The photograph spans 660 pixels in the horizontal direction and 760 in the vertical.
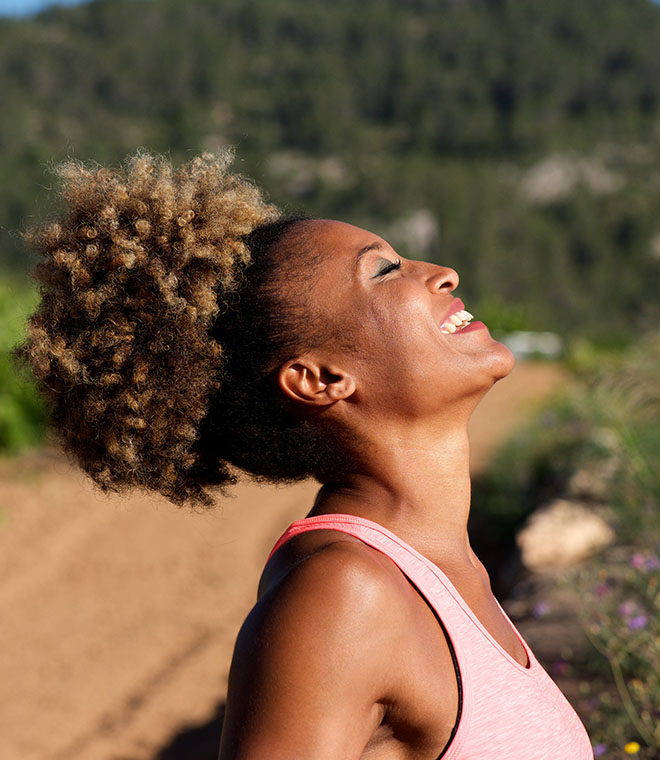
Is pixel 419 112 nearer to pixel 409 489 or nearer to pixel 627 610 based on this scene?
pixel 627 610

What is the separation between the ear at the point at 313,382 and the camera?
1.47 meters

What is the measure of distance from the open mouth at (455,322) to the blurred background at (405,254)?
0.75 metres

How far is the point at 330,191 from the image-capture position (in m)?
41.4

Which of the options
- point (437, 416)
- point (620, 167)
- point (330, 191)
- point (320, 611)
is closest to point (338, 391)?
point (437, 416)

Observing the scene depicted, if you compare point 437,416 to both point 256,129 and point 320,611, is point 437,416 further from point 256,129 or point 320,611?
point 256,129

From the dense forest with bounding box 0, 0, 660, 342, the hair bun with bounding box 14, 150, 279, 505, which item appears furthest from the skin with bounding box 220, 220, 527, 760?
the dense forest with bounding box 0, 0, 660, 342

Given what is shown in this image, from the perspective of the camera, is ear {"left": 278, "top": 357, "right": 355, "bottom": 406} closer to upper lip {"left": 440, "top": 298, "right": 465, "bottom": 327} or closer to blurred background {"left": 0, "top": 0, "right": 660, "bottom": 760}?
upper lip {"left": 440, "top": 298, "right": 465, "bottom": 327}

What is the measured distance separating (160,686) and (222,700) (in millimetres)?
383

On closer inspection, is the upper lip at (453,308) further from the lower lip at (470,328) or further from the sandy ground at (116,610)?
the sandy ground at (116,610)

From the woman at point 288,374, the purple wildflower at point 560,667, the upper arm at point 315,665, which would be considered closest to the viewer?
the upper arm at point 315,665

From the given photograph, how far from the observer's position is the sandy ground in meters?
4.52

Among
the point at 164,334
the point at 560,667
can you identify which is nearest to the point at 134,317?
the point at 164,334

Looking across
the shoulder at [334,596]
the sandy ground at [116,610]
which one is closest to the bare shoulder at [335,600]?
the shoulder at [334,596]

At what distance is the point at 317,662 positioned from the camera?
1129 mm
